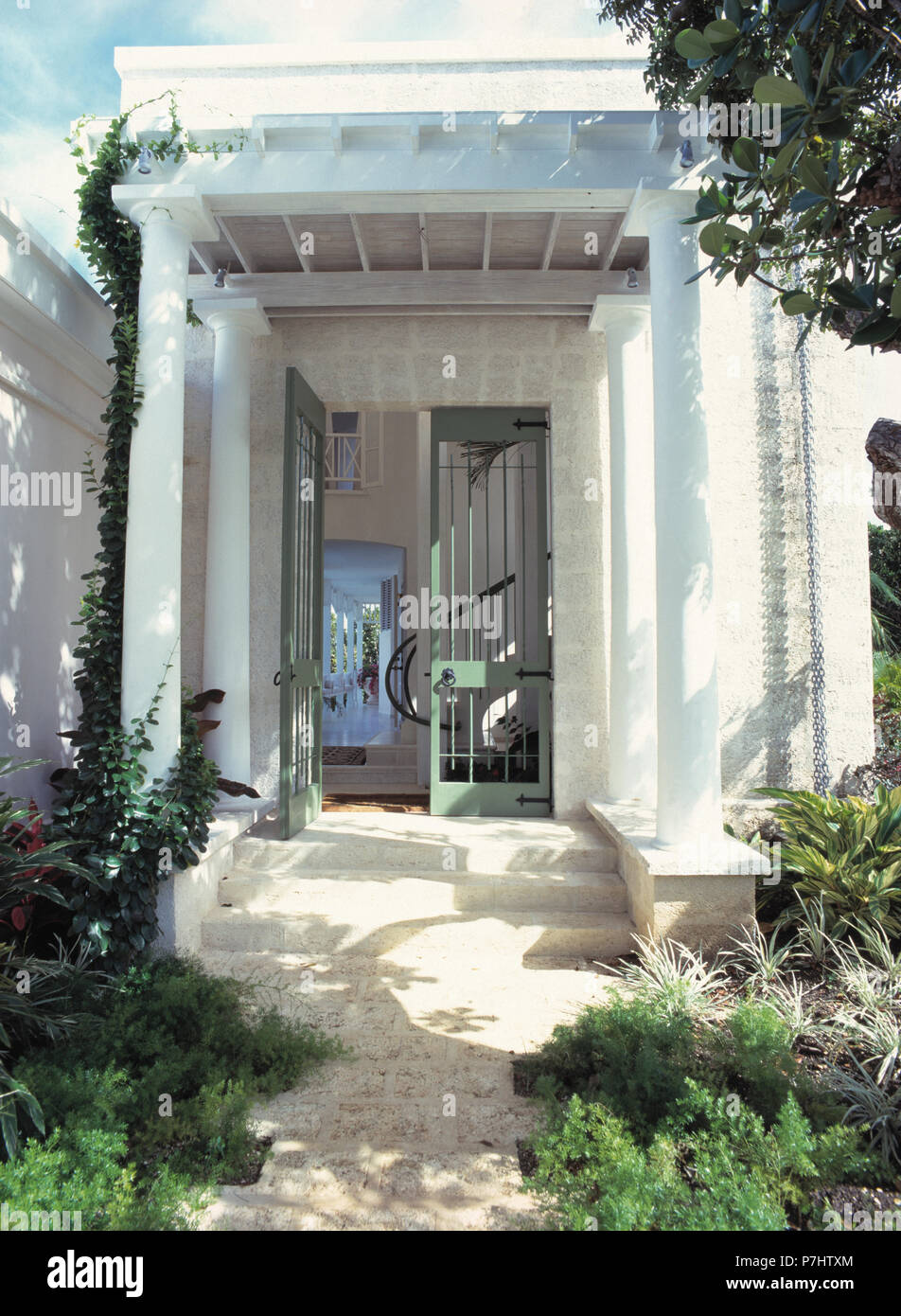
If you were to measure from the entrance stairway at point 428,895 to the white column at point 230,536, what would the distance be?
721mm

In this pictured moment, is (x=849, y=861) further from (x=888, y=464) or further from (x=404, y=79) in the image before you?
(x=404, y=79)

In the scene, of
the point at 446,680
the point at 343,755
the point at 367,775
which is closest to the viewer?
the point at 446,680

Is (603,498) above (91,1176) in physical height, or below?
above

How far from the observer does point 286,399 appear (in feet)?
16.6

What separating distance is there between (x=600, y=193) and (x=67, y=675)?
410 centimetres

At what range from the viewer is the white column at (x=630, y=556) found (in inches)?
213

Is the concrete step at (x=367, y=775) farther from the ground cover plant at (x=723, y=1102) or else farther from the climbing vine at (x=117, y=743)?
the ground cover plant at (x=723, y=1102)

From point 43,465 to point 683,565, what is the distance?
11.8 feet

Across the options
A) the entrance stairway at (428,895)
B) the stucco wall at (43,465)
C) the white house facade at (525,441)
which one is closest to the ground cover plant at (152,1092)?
the entrance stairway at (428,895)

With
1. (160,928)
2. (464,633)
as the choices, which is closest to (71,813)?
(160,928)

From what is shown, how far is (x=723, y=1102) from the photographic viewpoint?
8.33 ft

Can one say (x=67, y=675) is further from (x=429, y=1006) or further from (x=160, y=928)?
(x=429, y=1006)

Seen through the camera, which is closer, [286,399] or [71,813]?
[71,813]

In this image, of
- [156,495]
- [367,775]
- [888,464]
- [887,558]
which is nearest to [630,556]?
[888,464]
